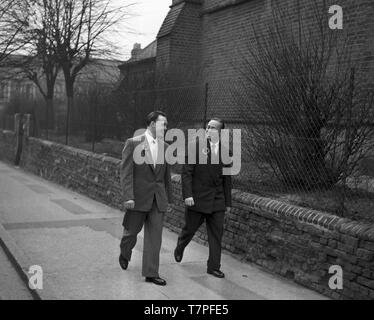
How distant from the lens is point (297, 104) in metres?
6.81

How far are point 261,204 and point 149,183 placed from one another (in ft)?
5.18

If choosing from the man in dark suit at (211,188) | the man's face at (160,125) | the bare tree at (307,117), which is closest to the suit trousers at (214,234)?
the man in dark suit at (211,188)

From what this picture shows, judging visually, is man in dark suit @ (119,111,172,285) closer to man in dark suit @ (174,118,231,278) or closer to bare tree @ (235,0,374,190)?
man in dark suit @ (174,118,231,278)

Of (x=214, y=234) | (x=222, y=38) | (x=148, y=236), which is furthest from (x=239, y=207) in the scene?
(x=222, y=38)

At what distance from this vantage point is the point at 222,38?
48.3 feet

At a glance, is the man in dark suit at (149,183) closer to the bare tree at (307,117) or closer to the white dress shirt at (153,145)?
the white dress shirt at (153,145)

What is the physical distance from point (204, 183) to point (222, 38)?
31.3 ft

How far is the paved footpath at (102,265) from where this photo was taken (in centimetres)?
538

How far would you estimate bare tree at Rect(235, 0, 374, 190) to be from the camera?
633 centimetres

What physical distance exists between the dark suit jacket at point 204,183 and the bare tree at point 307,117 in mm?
1386

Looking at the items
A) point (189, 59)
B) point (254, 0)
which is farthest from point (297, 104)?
point (189, 59)

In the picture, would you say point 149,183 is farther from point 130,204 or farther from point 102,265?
point 102,265
